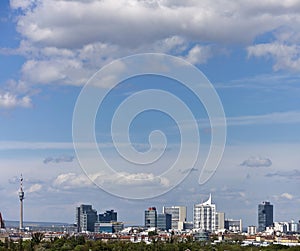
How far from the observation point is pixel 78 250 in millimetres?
64625

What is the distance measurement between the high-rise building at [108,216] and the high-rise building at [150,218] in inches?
441

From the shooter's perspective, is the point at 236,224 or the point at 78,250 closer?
the point at 78,250

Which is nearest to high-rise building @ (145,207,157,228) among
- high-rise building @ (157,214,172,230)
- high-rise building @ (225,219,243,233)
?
high-rise building @ (157,214,172,230)

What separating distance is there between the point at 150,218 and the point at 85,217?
43.6 ft

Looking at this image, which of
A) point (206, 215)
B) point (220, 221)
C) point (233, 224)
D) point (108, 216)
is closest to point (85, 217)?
point (108, 216)

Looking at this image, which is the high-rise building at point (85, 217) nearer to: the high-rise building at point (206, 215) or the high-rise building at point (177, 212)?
the high-rise building at point (177, 212)

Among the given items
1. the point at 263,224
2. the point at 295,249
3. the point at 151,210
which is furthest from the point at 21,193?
the point at 295,249

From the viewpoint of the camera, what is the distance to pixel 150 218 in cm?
16075

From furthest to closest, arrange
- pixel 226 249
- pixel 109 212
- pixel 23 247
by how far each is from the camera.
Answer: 1. pixel 109 212
2. pixel 226 249
3. pixel 23 247

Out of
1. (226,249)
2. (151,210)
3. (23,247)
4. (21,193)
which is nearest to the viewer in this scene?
(23,247)

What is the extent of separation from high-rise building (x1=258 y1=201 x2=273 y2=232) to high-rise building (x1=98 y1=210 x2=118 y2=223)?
31.4 metres

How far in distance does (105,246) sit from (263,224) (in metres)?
105

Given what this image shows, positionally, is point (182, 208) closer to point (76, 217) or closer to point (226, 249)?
point (76, 217)

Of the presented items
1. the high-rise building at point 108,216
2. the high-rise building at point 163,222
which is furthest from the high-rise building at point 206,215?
the high-rise building at point 108,216
